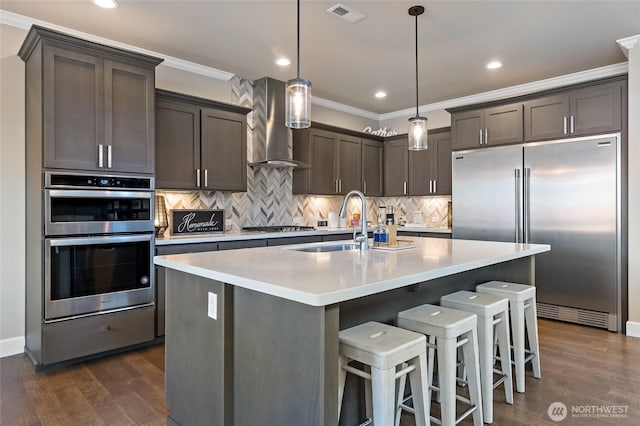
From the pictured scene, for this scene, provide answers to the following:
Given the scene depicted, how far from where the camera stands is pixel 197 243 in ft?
11.5

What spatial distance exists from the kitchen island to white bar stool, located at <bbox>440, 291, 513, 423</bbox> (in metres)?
0.23

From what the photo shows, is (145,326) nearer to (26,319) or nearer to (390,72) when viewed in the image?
(26,319)

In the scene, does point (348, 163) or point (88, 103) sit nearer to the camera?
point (88, 103)

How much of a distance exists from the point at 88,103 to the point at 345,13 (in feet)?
6.83

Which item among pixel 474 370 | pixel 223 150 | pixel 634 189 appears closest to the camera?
pixel 474 370

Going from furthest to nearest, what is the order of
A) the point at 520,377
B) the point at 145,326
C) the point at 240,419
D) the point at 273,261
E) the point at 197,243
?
the point at 197,243 < the point at 145,326 < the point at 520,377 < the point at 273,261 < the point at 240,419

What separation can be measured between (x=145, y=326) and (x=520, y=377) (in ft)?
9.25

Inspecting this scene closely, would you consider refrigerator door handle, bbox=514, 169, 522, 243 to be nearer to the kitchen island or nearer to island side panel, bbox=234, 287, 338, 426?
the kitchen island

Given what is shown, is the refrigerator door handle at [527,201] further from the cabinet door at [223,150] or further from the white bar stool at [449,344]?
the cabinet door at [223,150]

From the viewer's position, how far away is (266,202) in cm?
488

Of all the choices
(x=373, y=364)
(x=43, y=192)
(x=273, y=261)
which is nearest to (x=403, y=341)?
(x=373, y=364)

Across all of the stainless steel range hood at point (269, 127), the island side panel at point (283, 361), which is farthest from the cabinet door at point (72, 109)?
the island side panel at point (283, 361)

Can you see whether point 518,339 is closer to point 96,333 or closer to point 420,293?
point 420,293

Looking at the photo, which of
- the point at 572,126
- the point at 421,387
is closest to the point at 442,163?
the point at 572,126
